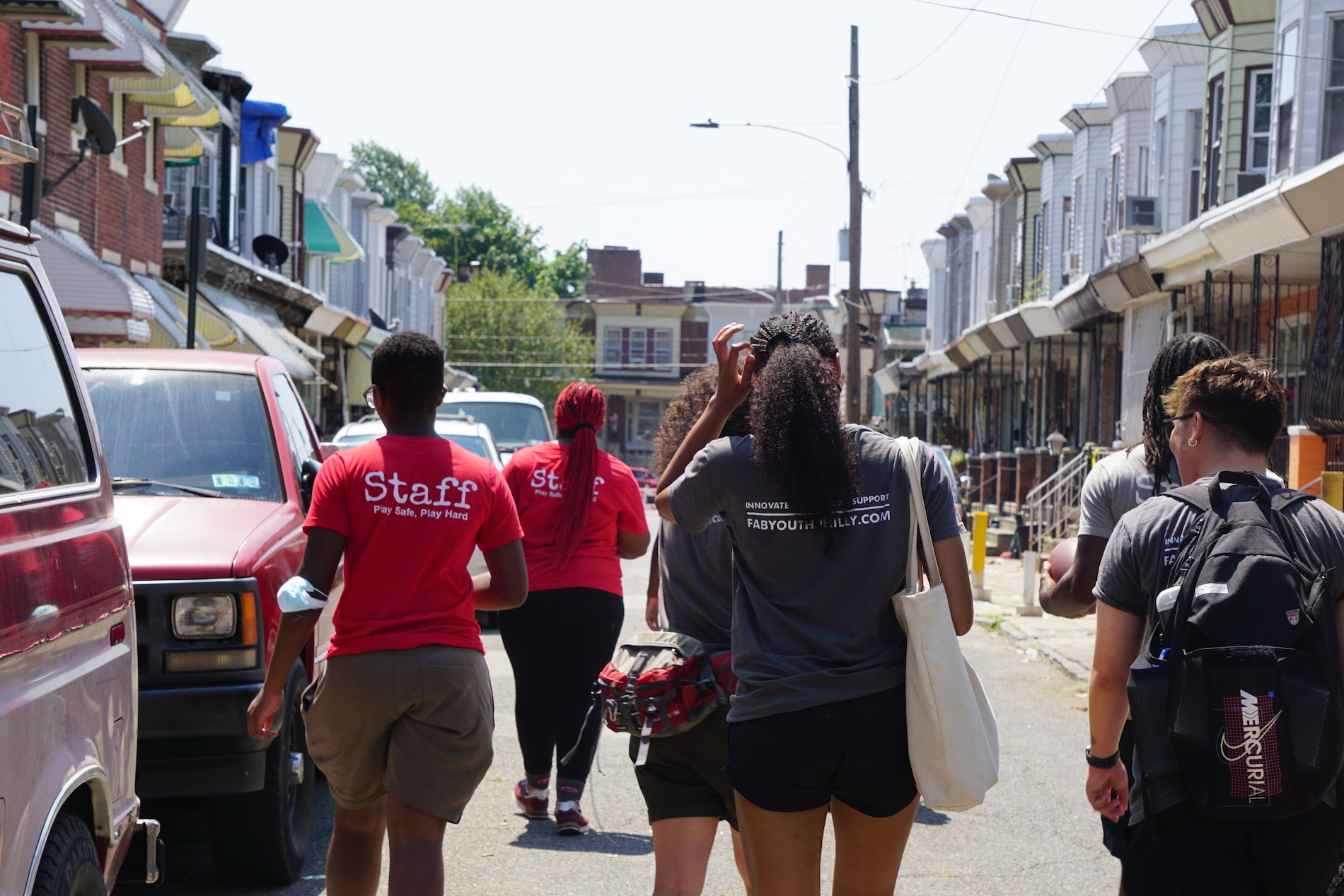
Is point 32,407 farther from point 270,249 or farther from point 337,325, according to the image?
point 337,325

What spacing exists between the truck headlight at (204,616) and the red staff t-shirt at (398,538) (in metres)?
1.10

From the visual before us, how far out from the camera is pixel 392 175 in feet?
262

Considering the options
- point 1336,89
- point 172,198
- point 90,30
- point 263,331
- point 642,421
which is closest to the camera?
point 90,30

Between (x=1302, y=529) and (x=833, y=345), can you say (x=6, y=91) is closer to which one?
(x=833, y=345)

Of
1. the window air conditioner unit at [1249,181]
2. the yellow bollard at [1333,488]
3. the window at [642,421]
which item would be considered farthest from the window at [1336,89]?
the window at [642,421]

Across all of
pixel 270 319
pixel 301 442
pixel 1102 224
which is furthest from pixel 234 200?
pixel 301 442

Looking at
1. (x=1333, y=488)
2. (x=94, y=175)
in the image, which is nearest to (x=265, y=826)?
(x=1333, y=488)

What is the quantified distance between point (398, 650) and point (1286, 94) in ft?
50.0

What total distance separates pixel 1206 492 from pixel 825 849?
3363 millimetres

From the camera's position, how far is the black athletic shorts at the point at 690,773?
13.6ft

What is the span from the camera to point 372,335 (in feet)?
128

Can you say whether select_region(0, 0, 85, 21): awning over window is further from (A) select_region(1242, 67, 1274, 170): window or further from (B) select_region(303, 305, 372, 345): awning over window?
(B) select_region(303, 305, 372, 345): awning over window

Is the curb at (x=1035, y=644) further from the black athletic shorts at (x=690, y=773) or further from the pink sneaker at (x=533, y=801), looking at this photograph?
the black athletic shorts at (x=690, y=773)

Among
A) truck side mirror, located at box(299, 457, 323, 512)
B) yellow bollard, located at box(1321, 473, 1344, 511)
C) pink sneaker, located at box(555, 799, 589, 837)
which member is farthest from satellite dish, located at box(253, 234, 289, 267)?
pink sneaker, located at box(555, 799, 589, 837)
